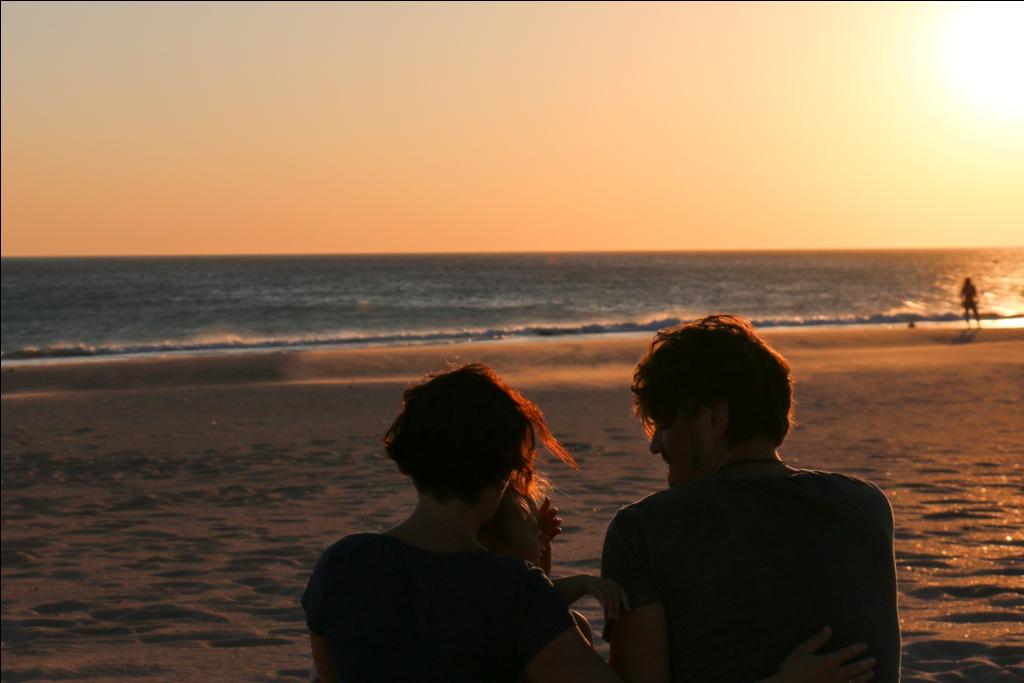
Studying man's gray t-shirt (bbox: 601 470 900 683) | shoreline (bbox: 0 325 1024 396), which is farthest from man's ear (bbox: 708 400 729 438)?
shoreline (bbox: 0 325 1024 396)

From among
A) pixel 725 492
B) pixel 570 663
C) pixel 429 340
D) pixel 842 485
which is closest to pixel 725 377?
pixel 725 492

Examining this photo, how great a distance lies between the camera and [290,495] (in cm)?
1046

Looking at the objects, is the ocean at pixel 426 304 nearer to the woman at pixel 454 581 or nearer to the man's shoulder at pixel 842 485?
the woman at pixel 454 581

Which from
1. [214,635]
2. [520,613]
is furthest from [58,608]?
[520,613]

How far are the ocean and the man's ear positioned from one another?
114 feet

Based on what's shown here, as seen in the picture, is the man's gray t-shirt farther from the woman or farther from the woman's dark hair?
the woman's dark hair

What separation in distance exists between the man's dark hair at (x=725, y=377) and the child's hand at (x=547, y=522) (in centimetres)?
50

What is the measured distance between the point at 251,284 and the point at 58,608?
319 ft

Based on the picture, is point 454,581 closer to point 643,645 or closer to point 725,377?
point 643,645

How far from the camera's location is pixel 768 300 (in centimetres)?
7919

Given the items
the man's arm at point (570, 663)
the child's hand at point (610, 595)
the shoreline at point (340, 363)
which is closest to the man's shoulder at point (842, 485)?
the child's hand at point (610, 595)

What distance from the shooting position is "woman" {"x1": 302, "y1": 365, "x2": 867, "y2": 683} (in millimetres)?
2332

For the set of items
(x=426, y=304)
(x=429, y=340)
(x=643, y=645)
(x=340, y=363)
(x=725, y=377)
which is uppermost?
(x=725, y=377)

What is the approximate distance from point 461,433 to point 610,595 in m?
0.42
